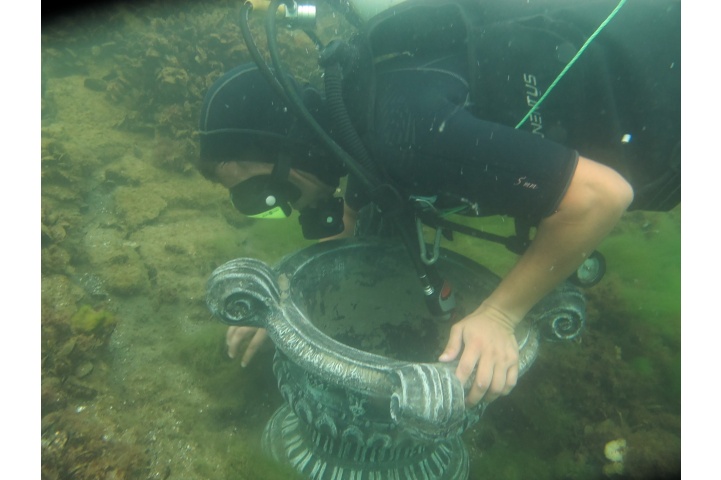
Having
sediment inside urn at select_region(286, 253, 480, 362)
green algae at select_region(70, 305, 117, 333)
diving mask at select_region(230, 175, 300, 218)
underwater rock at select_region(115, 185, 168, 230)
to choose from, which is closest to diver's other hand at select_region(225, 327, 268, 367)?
sediment inside urn at select_region(286, 253, 480, 362)

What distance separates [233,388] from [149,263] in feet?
4.98

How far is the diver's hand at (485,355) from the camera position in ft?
4.85

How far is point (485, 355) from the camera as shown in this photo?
1528 millimetres

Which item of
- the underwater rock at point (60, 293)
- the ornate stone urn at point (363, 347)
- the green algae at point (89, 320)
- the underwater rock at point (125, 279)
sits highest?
the ornate stone urn at point (363, 347)

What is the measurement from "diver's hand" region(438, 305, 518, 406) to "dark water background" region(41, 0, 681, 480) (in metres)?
1.32

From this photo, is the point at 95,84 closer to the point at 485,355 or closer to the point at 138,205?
the point at 138,205

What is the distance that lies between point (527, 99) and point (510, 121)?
11 centimetres

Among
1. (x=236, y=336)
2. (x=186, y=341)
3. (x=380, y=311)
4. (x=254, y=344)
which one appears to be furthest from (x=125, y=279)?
(x=380, y=311)

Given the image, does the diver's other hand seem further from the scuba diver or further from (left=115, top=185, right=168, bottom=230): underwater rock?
(left=115, top=185, right=168, bottom=230): underwater rock

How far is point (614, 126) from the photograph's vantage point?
1.70 meters

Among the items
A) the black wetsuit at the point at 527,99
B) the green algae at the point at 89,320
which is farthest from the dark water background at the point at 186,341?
the black wetsuit at the point at 527,99

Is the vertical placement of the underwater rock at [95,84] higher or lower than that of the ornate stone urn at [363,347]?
lower

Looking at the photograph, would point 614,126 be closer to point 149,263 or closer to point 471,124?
point 471,124

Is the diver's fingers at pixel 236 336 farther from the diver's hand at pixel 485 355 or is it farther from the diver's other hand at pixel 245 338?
the diver's hand at pixel 485 355
